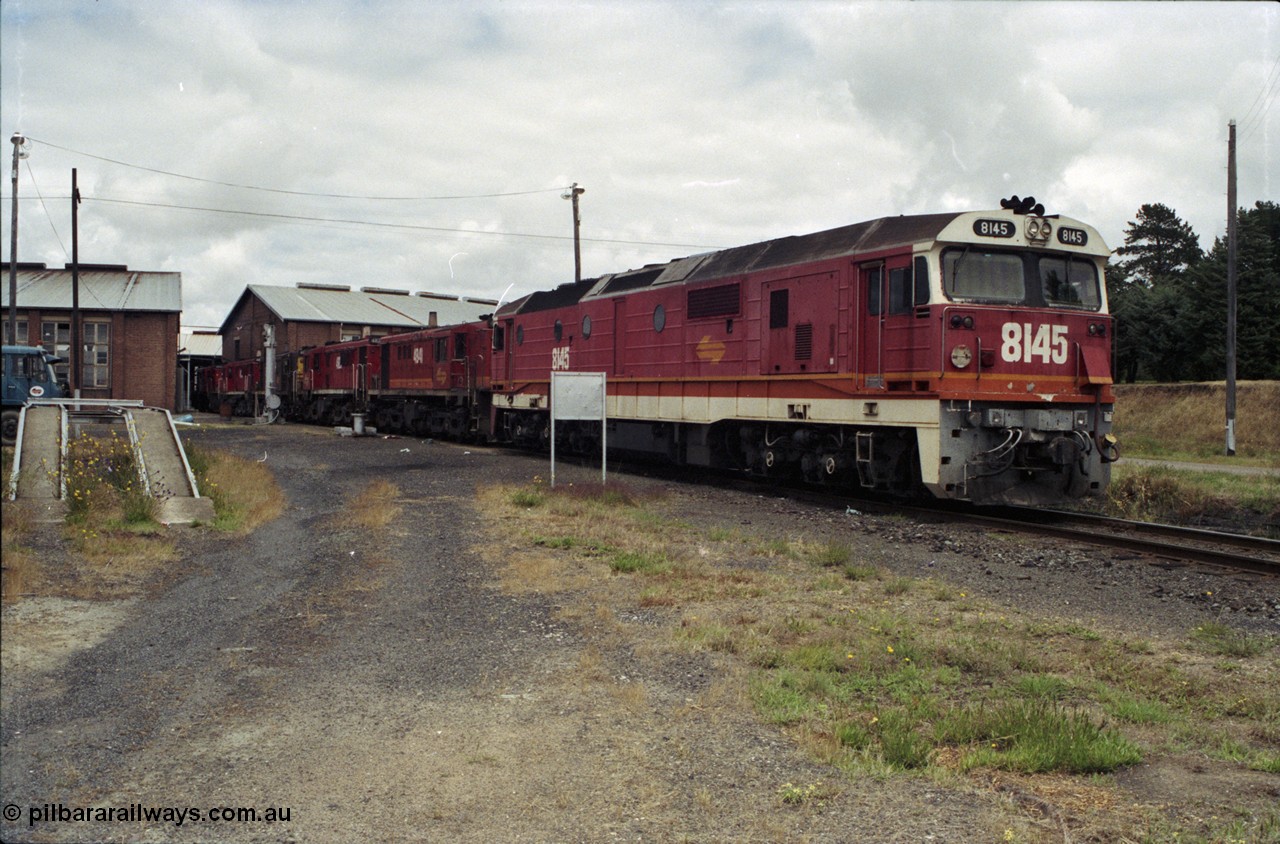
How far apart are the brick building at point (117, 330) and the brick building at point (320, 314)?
398 inches

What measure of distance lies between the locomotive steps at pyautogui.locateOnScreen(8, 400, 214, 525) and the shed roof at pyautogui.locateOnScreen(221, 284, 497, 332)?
3851 centimetres

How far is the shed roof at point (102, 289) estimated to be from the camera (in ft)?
137

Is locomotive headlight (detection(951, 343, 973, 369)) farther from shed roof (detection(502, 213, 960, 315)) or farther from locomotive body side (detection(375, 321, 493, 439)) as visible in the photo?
locomotive body side (detection(375, 321, 493, 439))

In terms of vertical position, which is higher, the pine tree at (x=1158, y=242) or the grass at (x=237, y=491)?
the pine tree at (x=1158, y=242)

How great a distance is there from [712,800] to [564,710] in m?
1.42

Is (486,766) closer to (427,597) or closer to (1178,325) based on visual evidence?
(427,597)

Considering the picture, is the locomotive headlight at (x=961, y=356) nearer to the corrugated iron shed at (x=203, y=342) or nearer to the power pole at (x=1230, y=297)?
the power pole at (x=1230, y=297)

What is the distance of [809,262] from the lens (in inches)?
598

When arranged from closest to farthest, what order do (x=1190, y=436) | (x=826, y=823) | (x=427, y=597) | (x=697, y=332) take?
(x=826, y=823)
(x=427, y=597)
(x=697, y=332)
(x=1190, y=436)

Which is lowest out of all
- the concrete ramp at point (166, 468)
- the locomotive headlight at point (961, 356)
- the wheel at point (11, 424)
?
the concrete ramp at point (166, 468)

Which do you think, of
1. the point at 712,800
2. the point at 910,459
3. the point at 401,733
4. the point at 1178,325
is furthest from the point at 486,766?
the point at 1178,325

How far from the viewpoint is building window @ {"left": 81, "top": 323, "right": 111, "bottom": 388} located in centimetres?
4394

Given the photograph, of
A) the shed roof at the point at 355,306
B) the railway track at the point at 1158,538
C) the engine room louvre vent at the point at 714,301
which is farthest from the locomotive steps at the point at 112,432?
the shed roof at the point at 355,306

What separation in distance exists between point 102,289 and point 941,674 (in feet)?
157
